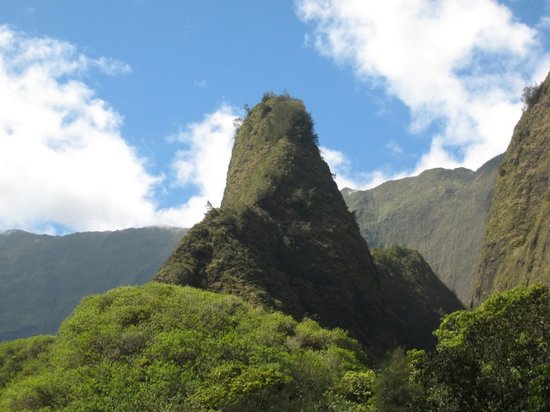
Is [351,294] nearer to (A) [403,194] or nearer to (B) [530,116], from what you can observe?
(B) [530,116]

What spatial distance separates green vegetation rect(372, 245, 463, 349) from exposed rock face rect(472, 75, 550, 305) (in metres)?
Result: 6.34

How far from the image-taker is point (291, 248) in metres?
57.5

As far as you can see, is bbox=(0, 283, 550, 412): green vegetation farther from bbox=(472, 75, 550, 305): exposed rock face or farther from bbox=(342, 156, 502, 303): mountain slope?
bbox=(342, 156, 502, 303): mountain slope

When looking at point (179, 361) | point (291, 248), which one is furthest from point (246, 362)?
point (291, 248)

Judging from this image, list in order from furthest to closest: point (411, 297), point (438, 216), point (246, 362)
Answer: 1. point (438, 216)
2. point (411, 297)
3. point (246, 362)

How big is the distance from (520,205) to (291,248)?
38.0m

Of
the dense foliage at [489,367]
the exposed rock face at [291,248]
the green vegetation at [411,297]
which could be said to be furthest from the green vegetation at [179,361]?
the green vegetation at [411,297]

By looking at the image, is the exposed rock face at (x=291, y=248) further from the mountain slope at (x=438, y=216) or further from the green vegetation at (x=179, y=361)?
the mountain slope at (x=438, y=216)

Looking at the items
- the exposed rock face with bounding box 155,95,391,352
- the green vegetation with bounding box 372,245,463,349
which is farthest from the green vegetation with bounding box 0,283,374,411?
the green vegetation with bounding box 372,245,463,349

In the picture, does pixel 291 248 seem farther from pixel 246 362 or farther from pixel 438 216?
pixel 438 216

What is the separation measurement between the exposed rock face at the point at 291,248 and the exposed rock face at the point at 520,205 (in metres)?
20.8

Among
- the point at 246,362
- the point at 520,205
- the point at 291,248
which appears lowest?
the point at 246,362

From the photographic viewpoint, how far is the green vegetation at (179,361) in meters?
28.8

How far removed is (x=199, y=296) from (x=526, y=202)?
5404 cm
